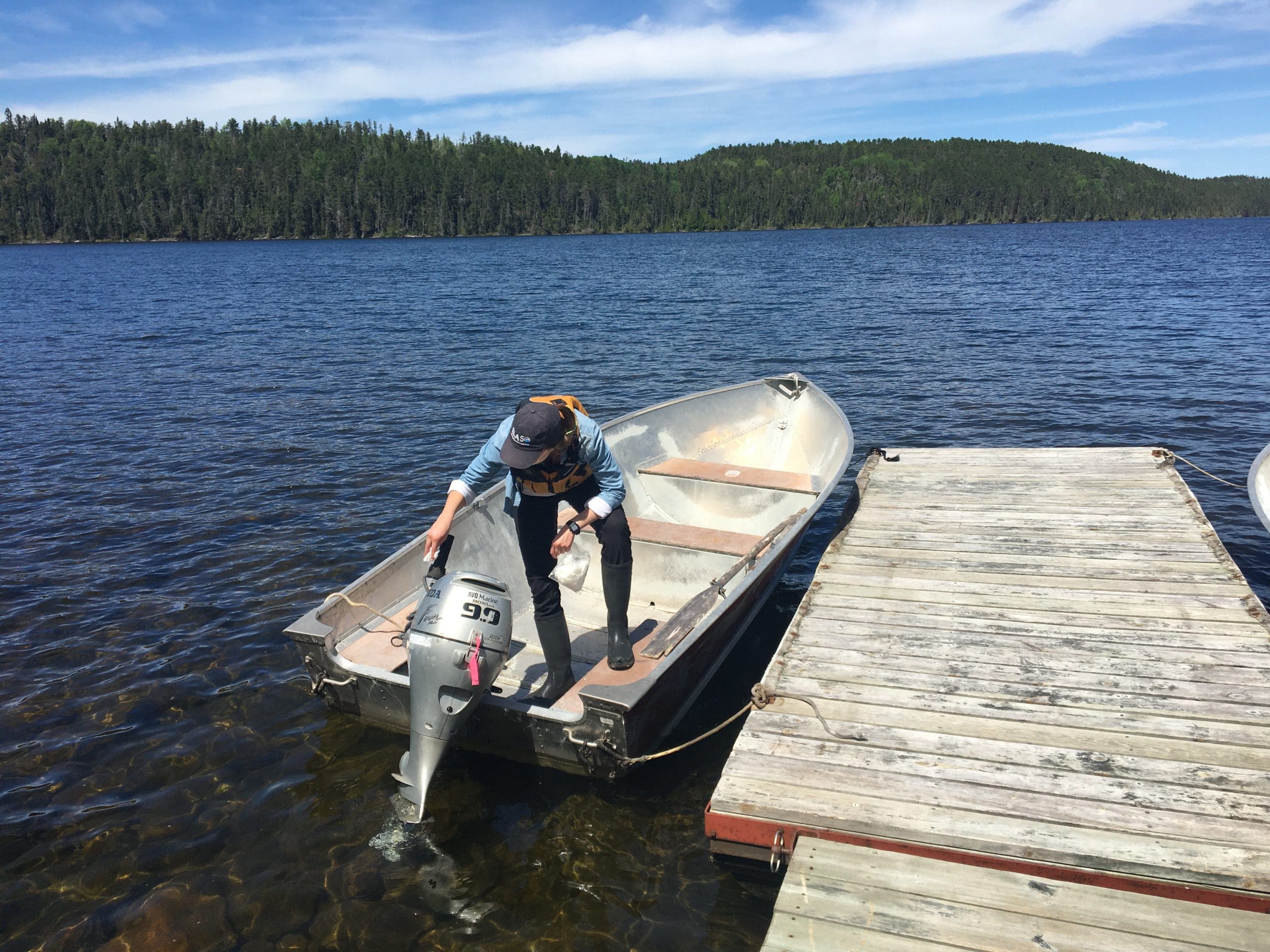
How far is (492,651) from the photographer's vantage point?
Result: 4652 mm

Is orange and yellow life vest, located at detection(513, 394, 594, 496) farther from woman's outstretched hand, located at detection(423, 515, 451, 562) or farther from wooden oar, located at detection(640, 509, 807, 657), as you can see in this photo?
wooden oar, located at detection(640, 509, 807, 657)

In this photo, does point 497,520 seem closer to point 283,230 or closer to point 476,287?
point 476,287

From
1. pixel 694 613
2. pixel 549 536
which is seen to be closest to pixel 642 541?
pixel 694 613

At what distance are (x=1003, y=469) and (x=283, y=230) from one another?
469ft

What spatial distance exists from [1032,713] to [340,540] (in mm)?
8114

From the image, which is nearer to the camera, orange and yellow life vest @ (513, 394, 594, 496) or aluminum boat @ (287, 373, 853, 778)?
orange and yellow life vest @ (513, 394, 594, 496)

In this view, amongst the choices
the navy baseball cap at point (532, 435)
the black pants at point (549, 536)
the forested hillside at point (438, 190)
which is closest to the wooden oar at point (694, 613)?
the black pants at point (549, 536)

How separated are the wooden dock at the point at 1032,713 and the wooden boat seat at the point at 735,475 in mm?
1176

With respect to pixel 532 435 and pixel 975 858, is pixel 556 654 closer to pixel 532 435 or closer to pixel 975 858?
pixel 532 435

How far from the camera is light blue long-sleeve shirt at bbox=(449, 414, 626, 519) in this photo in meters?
4.81

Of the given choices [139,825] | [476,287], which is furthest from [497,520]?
[476,287]

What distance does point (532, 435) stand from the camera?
4.49m

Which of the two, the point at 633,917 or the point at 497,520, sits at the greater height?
the point at 497,520

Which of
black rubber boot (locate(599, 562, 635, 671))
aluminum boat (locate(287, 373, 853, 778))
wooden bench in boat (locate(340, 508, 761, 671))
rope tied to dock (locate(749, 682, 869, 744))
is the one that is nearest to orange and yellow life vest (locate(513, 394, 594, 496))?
black rubber boot (locate(599, 562, 635, 671))
